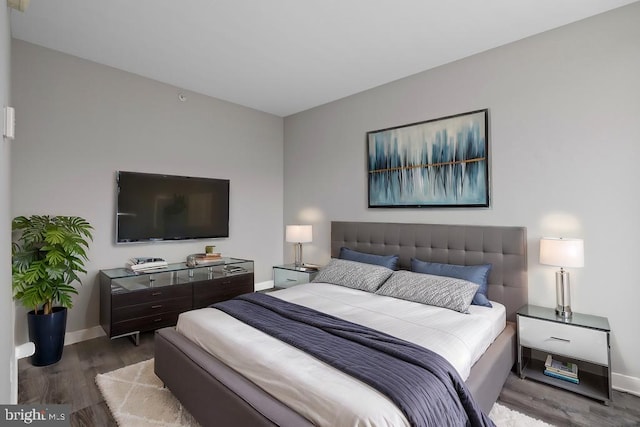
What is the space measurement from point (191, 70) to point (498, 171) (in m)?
3.29

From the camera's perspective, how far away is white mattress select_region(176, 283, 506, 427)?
1.37 m

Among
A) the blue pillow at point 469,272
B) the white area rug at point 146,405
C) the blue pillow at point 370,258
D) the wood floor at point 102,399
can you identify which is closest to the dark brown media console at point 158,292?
the wood floor at point 102,399

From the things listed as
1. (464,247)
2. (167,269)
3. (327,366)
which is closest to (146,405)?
(327,366)

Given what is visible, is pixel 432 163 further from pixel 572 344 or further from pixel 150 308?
pixel 150 308

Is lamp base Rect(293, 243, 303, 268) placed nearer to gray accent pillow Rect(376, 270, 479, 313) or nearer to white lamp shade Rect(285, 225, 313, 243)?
white lamp shade Rect(285, 225, 313, 243)

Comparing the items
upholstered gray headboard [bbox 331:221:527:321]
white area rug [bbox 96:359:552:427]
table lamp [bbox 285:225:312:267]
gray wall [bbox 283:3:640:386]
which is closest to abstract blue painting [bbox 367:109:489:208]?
gray wall [bbox 283:3:640:386]

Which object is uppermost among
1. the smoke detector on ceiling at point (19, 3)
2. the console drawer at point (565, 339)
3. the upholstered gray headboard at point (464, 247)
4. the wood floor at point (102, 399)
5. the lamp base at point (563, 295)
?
the smoke detector on ceiling at point (19, 3)

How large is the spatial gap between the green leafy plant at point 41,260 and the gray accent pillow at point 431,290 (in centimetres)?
276

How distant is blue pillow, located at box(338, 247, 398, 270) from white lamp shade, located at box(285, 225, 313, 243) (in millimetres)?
554

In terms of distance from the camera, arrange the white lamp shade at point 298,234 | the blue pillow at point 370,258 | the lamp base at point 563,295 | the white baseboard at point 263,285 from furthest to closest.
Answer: the white baseboard at point 263,285
the white lamp shade at point 298,234
the blue pillow at point 370,258
the lamp base at point 563,295

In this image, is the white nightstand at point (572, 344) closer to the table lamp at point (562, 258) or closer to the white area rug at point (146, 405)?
the table lamp at point (562, 258)

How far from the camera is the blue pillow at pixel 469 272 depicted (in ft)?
9.11

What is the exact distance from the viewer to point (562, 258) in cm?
244

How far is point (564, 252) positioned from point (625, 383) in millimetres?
1068
